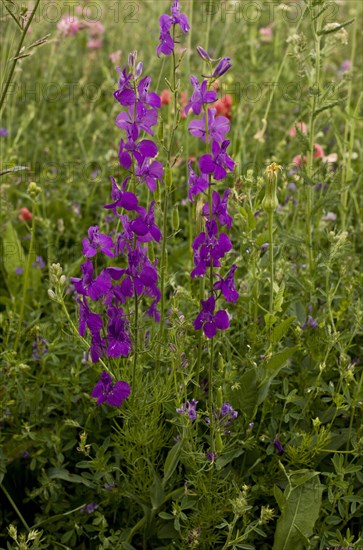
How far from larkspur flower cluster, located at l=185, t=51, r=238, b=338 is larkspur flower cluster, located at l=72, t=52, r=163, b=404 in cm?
7

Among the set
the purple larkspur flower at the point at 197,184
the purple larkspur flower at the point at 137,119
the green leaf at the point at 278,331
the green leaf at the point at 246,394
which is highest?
the purple larkspur flower at the point at 137,119

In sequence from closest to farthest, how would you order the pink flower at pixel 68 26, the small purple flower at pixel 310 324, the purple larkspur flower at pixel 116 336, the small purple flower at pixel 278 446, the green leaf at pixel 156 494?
1. the purple larkspur flower at pixel 116 336
2. the green leaf at pixel 156 494
3. the small purple flower at pixel 278 446
4. the small purple flower at pixel 310 324
5. the pink flower at pixel 68 26

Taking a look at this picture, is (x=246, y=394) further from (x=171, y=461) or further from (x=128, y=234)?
(x=128, y=234)

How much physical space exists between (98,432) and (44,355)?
0.23 metres

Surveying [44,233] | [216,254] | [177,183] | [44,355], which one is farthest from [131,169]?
[177,183]

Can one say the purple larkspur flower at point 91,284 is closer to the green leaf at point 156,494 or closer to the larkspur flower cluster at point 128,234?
the larkspur flower cluster at point 128,234

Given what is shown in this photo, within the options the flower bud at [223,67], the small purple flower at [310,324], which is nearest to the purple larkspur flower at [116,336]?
the flower bud at [223,67]

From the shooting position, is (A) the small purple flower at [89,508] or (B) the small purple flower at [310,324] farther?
(B) the small purple flower at [310,324]

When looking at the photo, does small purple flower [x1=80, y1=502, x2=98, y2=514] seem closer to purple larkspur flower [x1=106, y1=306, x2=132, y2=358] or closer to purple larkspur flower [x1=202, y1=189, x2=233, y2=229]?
purple larkspur flower [x1=106, y1=306, x2=132, y2=358]

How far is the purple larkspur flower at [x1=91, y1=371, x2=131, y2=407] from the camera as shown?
1458 mm

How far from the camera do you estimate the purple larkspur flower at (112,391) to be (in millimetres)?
1458

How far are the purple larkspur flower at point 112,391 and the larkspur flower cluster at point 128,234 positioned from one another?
0.05 metres

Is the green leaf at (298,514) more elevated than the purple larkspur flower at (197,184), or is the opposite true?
the purple larkspur flower at (197,184)

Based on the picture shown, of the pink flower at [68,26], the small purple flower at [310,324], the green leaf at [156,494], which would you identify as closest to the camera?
the green leaf at [156,494]
